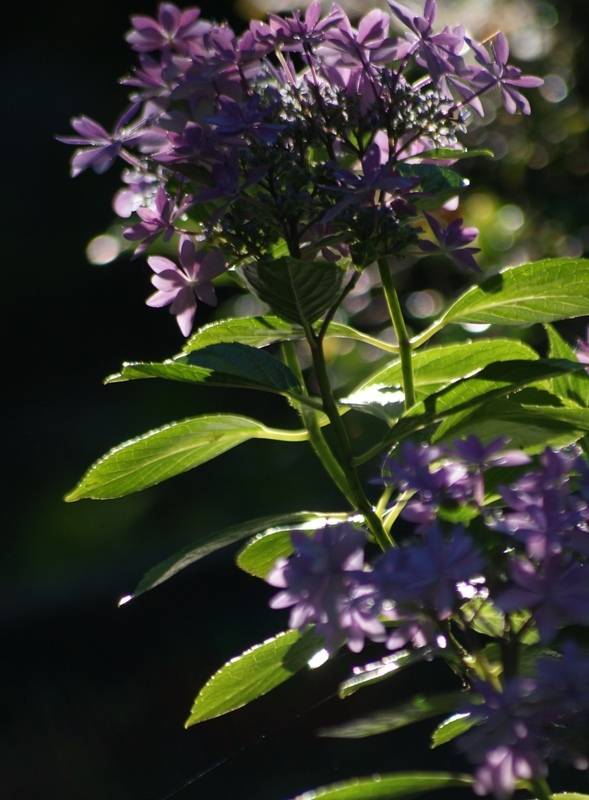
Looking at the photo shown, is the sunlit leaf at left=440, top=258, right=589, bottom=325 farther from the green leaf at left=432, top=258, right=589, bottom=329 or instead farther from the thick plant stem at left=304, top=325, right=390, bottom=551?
the thick plant stem at left=304, top=325, right=390, bottom=551

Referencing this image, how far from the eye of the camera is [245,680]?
0.51m

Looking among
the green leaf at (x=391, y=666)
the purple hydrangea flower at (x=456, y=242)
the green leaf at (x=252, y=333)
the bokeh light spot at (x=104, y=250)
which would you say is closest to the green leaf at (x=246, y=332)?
the green leaf at (x=252, y=333)

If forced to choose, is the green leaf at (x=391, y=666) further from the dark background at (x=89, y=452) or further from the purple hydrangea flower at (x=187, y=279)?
the dark background at (x=89, y=452)

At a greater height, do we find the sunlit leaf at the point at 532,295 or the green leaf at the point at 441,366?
the sunlit leaf at the point at 532,295

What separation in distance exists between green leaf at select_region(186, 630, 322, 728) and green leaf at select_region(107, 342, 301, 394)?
0.14 metres

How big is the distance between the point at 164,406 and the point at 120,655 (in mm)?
1221

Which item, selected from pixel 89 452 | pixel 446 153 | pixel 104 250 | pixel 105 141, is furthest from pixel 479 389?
pixel 89 452

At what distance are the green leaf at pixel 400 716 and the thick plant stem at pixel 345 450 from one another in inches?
4.9

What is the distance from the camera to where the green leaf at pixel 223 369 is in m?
0.47

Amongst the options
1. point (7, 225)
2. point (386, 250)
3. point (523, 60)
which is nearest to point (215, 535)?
point (386, 250)

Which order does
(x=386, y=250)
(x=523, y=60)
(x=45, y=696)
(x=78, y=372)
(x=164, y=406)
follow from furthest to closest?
(x=78, y=372) < (x=164, y=406) < (x=523, y=60) < (x=45, y=696) < (x=386, y=250)

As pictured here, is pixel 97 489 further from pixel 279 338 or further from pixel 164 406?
pixel 164 406

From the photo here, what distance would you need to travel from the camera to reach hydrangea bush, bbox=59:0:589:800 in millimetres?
364

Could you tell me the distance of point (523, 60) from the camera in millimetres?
2223
